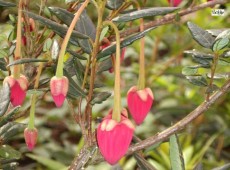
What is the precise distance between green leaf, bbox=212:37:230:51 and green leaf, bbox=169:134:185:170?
155 millimetres

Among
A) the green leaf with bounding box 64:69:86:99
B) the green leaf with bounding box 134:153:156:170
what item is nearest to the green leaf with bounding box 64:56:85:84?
the green leaf with bounding box 64:69:86:99

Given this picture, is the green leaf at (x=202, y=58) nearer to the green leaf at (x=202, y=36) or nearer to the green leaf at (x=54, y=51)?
the green leaf at (x=202, y=36)

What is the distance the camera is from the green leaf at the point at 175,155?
2.89ft

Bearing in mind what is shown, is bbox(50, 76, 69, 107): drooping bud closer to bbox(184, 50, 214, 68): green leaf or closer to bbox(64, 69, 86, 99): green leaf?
bbox(64, 69, 86, 99): green leaf

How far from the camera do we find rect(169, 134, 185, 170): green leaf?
0.88 metres

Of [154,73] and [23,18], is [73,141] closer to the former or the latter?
[154,73]

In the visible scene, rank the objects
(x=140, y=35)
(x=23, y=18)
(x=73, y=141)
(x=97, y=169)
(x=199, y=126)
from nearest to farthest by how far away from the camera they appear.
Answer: (x=140, y=35), (x=23, y=18), (x=97, y=169), (x=199, y=126), (x=73, y=141)

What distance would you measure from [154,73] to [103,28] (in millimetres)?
1353

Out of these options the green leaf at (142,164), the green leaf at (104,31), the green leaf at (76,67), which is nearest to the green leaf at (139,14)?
the green leaf at (104,31)

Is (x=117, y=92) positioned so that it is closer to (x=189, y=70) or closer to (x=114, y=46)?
(x=114, y=46)

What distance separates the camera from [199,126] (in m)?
2.12

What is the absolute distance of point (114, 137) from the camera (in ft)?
2.28

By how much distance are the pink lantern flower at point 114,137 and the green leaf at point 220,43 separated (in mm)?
186

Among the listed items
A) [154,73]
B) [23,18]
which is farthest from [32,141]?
[154,73]
